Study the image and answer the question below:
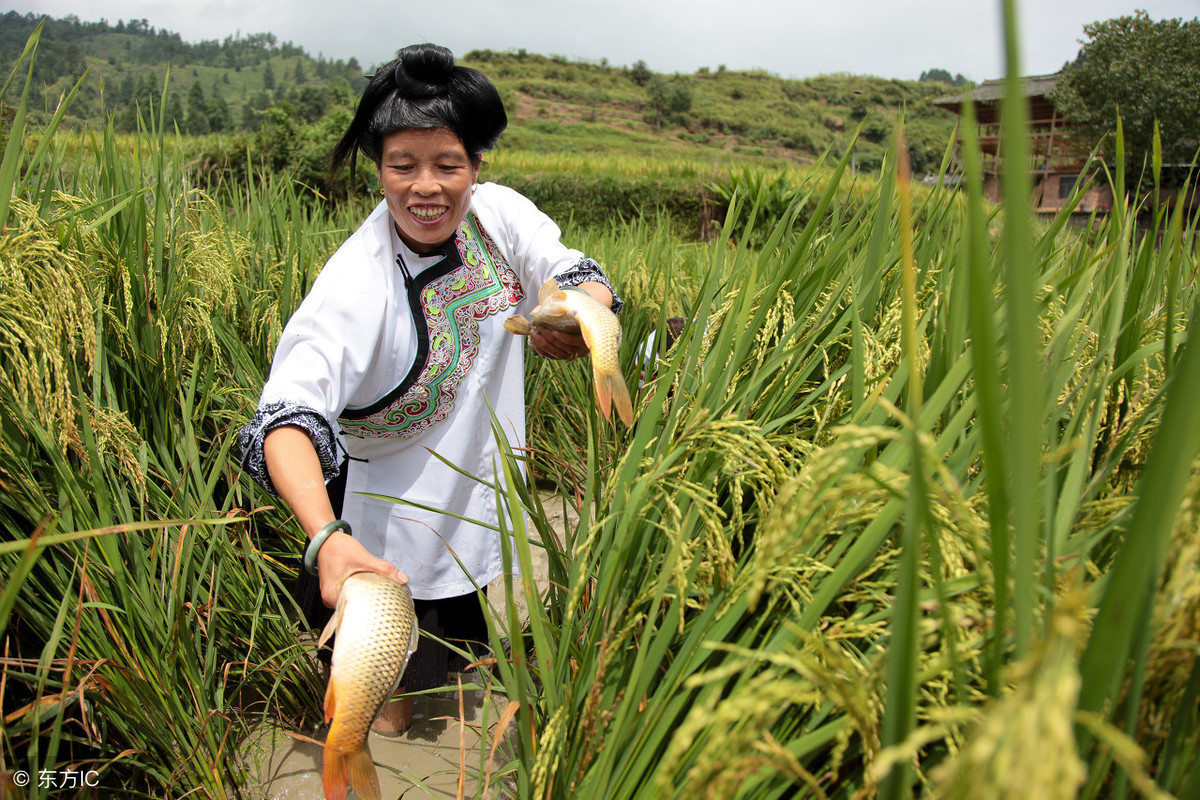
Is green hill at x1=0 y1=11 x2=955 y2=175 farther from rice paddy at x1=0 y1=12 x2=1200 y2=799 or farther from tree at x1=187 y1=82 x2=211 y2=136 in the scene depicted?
rice paddy at x1=0 y1=12 x2=1200 y2=799

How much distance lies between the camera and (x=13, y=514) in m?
1.59

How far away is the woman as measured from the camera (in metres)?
1.69

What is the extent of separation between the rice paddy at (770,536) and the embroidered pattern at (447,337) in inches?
17.6

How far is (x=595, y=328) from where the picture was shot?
5.00 ft

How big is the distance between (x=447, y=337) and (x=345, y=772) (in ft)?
3.82

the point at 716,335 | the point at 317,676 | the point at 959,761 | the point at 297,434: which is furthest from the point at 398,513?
the point at 959,761

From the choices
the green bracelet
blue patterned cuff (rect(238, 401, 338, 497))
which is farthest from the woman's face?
the green bracelet

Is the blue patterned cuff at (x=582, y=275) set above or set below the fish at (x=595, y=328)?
above

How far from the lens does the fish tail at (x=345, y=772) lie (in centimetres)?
105

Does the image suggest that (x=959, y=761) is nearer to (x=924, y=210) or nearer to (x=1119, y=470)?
(x=1119, y=470)

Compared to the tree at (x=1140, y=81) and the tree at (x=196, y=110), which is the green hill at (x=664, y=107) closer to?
the tree at (x=196, y=110)

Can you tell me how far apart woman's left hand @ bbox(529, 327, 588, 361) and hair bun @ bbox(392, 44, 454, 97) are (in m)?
0.68

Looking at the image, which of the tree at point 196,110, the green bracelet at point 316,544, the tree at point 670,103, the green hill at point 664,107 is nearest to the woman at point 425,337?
the green bracelet at point 316,544

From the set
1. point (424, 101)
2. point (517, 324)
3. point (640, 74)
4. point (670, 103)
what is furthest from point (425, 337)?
point (640, 74)
